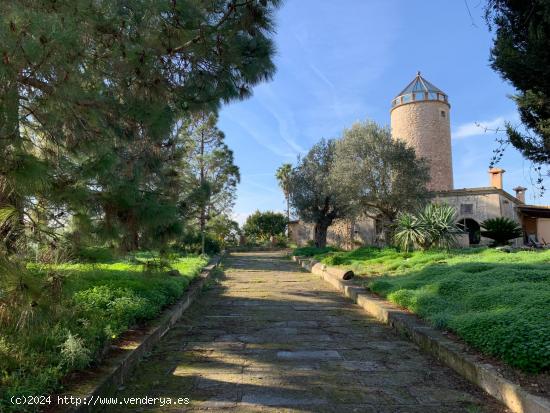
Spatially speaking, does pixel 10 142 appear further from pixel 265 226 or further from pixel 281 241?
pixel 265 226

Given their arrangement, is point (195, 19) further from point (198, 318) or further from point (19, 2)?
point (198, 318)

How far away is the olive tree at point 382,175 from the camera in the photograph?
18.0m

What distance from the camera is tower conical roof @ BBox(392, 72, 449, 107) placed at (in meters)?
28.0

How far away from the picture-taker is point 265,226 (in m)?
37.1

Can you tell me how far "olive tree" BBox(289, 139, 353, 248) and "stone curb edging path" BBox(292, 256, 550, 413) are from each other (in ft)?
45.6

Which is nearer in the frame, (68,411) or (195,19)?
(68,411)

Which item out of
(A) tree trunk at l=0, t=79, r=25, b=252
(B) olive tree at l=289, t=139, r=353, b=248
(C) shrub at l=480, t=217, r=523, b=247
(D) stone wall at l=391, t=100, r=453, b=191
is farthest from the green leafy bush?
(D) stone wall at l=391, t=100, r=453, b=191

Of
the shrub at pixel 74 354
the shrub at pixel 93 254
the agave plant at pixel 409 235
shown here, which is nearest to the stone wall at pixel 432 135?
Result: the agave plant at pixel 409 235

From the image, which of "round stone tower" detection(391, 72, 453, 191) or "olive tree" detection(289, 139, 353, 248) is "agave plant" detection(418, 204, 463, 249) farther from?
"round stone tower" detection(391, 72, 453, 191)

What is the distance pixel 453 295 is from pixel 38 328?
541cm

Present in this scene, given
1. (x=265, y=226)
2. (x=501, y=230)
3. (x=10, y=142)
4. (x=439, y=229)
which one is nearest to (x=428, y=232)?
(x=439, y=229)

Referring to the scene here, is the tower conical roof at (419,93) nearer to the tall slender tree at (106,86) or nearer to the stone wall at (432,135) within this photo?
the stone wall at (432,135)

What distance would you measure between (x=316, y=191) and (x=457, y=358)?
58.4 ft

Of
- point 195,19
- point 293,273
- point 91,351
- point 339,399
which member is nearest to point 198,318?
point 91,351
